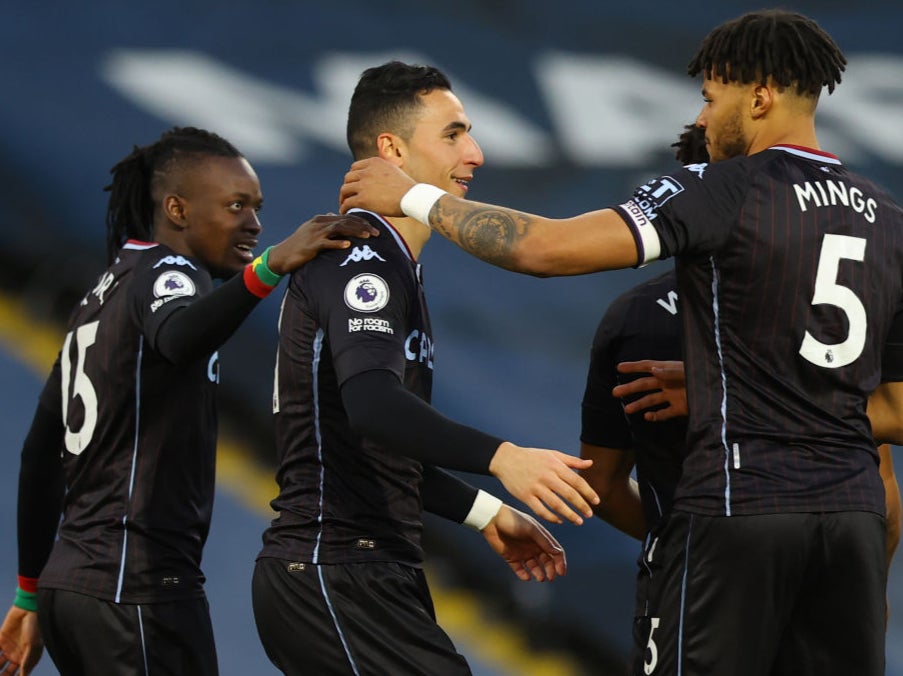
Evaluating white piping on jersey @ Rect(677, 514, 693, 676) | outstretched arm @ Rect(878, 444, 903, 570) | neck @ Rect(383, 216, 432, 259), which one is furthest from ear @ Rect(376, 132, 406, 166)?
outstretched arm @ Rect(878, 444, 903, 570)

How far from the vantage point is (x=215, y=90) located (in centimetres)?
560

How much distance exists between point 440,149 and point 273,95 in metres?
2.47

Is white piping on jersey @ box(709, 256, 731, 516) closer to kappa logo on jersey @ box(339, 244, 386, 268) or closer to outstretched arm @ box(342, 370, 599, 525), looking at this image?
outstretched arm @ box(342, 370, 599, 525)

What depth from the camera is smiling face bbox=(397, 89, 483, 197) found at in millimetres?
3305

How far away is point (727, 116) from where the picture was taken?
2852 millimetres

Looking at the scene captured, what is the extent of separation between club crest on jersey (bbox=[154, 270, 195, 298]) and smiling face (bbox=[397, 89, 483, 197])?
1.99 feet

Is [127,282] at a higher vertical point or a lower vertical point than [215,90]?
lower

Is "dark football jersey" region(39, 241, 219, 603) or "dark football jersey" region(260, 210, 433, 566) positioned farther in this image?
"dark football jersey" region(39, 241, 219, 603)

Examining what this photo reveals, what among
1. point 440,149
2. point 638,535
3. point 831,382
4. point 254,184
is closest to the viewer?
point 831,382

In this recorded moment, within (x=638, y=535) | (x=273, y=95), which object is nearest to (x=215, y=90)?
(x=273, y=95)

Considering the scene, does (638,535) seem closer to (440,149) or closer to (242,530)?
(440,149)

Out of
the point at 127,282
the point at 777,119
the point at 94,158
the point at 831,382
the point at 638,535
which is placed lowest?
the point at 638,535

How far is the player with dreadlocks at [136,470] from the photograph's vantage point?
3.16m

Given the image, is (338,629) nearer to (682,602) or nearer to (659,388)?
(682,602)
